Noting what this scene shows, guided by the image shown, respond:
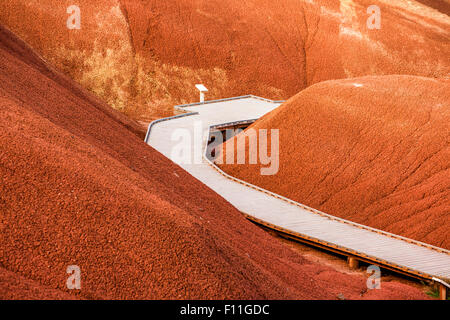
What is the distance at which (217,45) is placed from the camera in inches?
1264

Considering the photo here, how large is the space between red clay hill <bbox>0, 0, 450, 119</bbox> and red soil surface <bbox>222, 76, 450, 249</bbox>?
1366cm

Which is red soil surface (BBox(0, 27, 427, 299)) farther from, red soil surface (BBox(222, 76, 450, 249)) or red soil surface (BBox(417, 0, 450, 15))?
red soil surface (BBox(417, 0, 450, 15))

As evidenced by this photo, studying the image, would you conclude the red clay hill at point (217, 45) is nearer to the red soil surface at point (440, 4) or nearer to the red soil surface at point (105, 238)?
the red soil surface at point (440, 4)

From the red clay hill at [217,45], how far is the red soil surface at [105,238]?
20.8 metres

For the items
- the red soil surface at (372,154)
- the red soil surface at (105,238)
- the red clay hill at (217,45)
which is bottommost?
the red soil surface at (105,238)

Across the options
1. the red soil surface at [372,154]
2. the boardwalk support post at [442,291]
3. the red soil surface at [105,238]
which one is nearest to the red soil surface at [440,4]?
the red soil surface at [372,154]

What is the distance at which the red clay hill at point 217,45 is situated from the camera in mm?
28359

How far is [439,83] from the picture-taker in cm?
1602

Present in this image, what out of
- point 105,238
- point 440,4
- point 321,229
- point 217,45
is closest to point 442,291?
point 321,229

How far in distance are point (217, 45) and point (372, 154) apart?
1952 cm

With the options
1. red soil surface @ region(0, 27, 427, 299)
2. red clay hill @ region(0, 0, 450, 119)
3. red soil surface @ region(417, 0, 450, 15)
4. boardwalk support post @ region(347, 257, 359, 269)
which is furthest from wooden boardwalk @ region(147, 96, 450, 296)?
red soil surface @ region(417, 0, 450, 15)

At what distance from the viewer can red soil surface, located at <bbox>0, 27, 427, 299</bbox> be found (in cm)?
512

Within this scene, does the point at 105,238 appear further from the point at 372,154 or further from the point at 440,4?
the point at 440,4

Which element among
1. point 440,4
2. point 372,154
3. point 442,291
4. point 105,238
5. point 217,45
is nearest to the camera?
point 105,238
